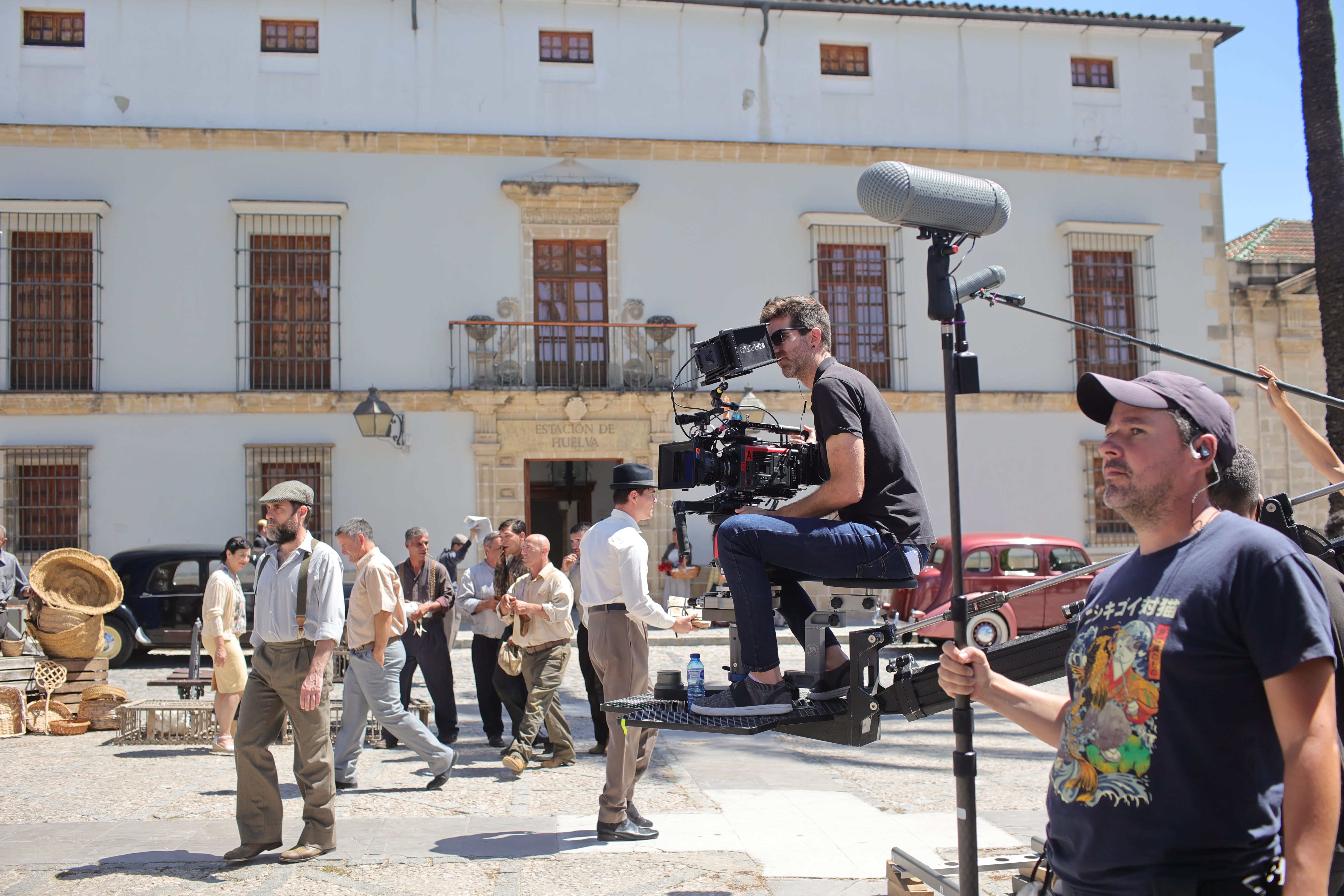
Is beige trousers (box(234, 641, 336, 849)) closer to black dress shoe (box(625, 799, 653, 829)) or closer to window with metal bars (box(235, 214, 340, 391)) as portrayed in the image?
black dress shoe (box(625, 799, 653, 829))

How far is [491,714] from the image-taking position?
27.6 feet

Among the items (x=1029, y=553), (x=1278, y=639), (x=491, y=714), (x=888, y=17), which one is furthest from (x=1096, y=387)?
(x=888, y=17)

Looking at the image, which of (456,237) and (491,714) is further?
(456,237)

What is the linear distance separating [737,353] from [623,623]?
260cm

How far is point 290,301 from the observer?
1742 centimetres

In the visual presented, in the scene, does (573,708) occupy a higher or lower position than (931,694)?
lower

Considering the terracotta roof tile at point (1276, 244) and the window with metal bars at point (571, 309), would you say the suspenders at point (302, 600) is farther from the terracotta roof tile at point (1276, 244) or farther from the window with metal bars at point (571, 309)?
the terracotta roof tile at point (1276, 244)

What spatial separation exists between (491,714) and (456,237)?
1104cm

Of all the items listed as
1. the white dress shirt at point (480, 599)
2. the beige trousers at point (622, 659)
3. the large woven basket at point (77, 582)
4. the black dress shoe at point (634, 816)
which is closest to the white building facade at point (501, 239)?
the large woven basket at point (77, 582)

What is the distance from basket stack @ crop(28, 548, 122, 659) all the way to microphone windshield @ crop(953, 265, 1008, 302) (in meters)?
8.57

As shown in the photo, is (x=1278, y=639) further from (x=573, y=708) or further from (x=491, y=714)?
(x=573, y=708)

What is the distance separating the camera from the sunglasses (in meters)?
3.79

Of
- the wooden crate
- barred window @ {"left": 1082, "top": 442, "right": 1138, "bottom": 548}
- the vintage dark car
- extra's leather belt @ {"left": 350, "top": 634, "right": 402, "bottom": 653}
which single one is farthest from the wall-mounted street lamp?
barred window @ {"left": 1082, "top": 442, "right": 1138, "bottom": 548}

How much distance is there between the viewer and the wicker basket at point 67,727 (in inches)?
348
